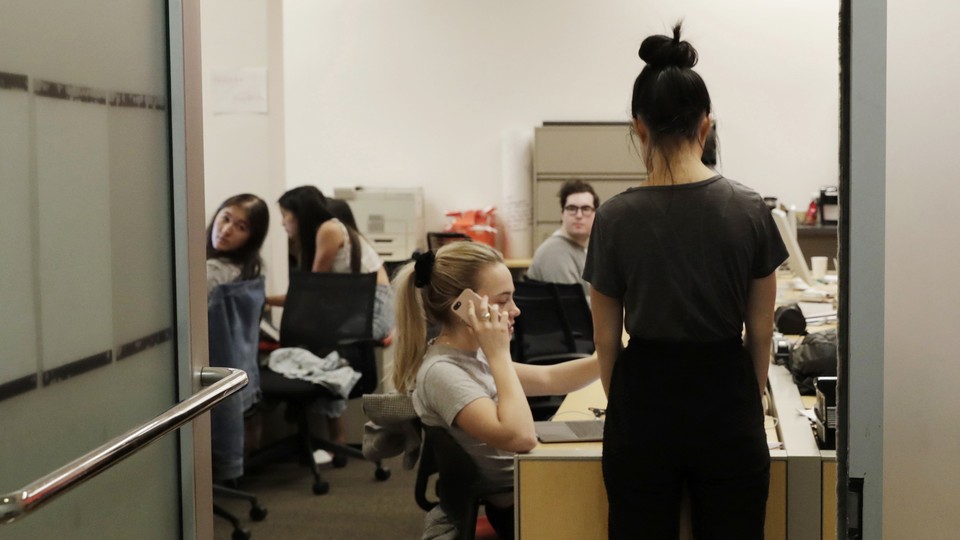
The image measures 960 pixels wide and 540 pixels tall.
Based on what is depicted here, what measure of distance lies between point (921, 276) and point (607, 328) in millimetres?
742

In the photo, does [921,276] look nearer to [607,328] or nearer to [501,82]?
[607,328]

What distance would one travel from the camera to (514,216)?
764 centimetres

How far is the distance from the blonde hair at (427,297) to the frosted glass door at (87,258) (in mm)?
857

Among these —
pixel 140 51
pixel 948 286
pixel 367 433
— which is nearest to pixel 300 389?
pixel 367 433

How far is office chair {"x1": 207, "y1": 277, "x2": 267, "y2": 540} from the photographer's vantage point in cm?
398

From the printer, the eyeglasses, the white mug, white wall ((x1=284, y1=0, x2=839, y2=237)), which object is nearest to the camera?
the eyeglasses

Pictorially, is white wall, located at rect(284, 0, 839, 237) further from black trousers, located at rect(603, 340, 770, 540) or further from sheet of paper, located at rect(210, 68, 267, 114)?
black trousers, located at rect(603, 340, 770, 540)

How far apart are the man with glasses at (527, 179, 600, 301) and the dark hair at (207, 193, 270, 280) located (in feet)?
3.95

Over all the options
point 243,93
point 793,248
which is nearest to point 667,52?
point 793,248

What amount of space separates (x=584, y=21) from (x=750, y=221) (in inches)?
235

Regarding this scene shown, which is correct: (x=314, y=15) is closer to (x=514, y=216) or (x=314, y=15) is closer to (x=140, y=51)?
(x=514, y=216)

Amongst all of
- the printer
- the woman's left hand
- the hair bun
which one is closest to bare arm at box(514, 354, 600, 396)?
the woman's left hand

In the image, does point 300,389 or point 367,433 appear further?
point 300,389

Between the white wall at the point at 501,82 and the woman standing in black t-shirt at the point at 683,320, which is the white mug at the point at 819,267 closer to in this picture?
the white wall at the point at 501,82
